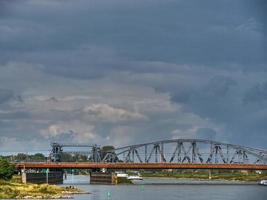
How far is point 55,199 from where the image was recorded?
168 meters

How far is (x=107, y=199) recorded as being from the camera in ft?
570

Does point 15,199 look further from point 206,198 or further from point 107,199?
point 206,198

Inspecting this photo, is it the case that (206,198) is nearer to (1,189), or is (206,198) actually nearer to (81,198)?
(81,198)

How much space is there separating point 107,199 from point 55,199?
41.8 ft

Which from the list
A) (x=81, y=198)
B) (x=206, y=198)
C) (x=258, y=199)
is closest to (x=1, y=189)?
(x=81, y=198)

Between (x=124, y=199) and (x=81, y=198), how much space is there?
1002 cm

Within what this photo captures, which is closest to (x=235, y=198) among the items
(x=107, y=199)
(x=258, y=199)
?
(x=258, y=199)

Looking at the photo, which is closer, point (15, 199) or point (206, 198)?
point (15, 199)

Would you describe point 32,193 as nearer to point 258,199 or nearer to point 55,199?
point 55,199

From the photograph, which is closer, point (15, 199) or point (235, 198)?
point (15, 199)

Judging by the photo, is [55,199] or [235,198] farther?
[235,198]

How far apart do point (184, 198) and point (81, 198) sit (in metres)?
25.8

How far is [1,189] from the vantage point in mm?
179500

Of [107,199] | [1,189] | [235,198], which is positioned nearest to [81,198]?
[107,199]
